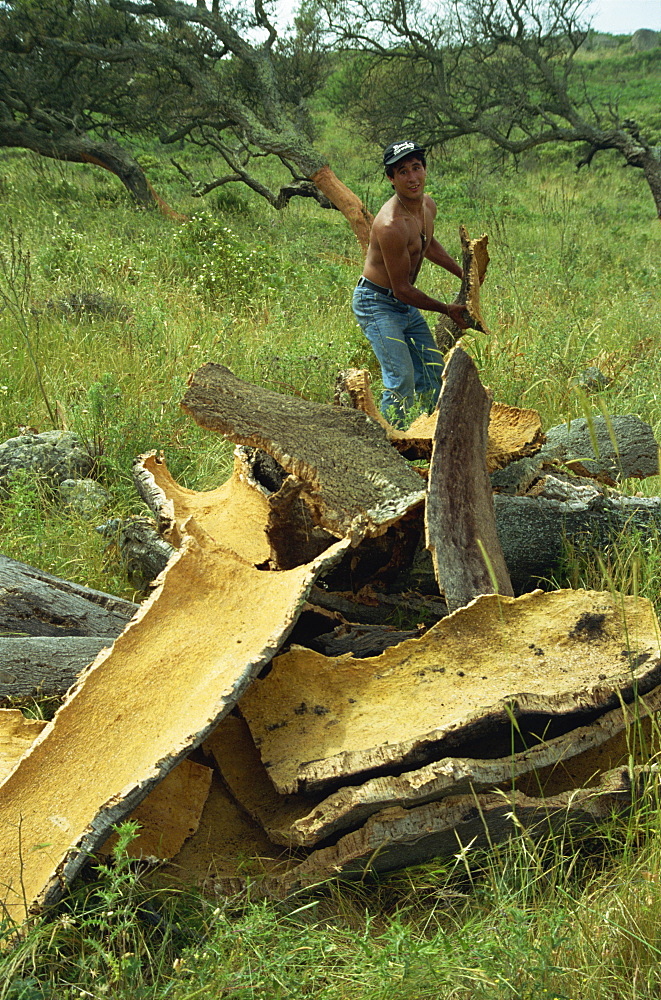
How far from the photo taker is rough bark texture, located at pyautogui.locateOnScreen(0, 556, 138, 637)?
2553 millimetres

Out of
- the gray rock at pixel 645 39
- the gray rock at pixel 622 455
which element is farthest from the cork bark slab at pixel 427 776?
the gray rock at pixel 645 39

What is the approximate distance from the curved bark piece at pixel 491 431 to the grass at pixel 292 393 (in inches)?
18.9

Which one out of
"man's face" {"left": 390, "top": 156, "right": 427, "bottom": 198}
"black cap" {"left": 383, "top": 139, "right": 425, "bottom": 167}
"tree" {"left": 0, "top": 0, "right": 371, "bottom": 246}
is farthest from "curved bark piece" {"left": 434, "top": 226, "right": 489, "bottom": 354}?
"tree" {"left": 0, "top": 0, "right": 371, "bottom": 246}

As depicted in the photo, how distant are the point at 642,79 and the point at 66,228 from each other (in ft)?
98.2

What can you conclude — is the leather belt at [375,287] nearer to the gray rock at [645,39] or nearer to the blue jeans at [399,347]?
the blue jeans at [399,347]

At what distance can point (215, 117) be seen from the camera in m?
11.9

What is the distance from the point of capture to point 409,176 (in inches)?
172

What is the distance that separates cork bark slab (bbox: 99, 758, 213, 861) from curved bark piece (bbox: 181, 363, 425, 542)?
84 cm

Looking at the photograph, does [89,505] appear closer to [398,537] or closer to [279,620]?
[398,537]

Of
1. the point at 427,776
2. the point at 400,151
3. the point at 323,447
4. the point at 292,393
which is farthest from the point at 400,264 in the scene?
the point at 427,776

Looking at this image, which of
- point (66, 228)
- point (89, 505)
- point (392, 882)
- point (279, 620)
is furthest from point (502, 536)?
point (66, 228)

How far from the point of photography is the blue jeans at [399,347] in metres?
4.66

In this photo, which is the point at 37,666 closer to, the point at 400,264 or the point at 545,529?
the point at 545,529

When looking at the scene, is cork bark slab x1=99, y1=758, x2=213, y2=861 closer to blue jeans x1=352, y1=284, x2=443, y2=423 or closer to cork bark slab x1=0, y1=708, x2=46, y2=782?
cork bark slab x1=0, y1=708, x2=46, y2=782
